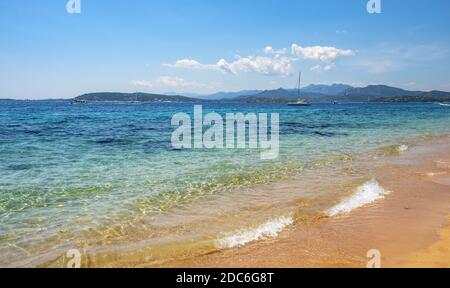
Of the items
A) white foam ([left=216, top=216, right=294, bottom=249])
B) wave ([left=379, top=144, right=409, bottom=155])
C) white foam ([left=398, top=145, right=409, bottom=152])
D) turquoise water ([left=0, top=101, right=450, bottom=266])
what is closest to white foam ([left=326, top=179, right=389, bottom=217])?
white foam ([left=216, top=216, right=294, bottom=249])

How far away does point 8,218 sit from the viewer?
8.03 meters

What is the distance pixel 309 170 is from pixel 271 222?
645cm

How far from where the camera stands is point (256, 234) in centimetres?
724

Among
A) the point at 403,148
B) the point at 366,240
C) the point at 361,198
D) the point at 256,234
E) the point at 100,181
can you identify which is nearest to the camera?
the point at 366,240

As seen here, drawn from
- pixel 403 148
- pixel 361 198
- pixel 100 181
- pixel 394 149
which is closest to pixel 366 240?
pixel 361 198

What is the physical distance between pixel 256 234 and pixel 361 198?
4.12 m

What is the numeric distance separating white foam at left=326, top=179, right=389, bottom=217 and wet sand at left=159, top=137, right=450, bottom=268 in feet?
0.76

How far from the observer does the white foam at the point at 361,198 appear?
888 cm

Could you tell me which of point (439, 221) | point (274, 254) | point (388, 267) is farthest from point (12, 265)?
point (439, 221)

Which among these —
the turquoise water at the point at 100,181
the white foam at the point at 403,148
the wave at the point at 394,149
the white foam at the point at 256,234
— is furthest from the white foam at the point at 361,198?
the white foam at the point at 403,148

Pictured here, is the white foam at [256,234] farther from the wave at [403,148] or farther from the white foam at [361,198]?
the wave at [403,148]

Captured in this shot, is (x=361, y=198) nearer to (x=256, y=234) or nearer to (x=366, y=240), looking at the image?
(x=366, y=240)

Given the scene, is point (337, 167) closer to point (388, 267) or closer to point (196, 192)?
point (196, 192)

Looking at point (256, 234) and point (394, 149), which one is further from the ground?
point (394, 149)
